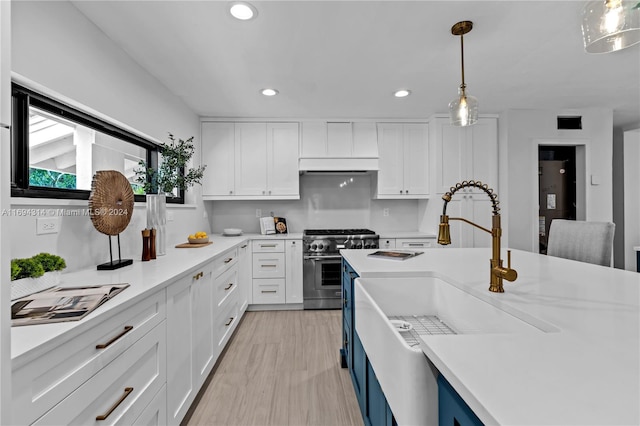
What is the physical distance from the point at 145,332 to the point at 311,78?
2.38m

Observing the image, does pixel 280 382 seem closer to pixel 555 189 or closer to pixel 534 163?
pixel 534 163

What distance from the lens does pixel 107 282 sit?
1418mm

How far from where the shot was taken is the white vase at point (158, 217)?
218 cm

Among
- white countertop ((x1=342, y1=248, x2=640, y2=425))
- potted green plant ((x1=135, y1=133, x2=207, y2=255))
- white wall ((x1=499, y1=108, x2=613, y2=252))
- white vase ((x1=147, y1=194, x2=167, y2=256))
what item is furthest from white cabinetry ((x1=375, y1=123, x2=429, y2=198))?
white countertop ((x1=342, y1=248, x2=640, y2=425))

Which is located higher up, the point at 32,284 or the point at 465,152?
the point at 465,152

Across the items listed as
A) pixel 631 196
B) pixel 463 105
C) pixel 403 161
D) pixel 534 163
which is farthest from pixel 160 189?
pixel 631 196

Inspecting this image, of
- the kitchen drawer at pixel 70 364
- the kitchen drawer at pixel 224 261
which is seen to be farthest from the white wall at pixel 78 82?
the kitchen drawer at pixel 70 364

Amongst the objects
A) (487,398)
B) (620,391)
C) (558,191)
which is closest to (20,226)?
(487,398)

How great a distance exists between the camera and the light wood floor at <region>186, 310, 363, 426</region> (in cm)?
178

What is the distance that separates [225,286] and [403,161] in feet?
8.94

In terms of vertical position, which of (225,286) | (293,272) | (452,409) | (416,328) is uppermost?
(452,409)

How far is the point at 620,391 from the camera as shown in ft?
1.63

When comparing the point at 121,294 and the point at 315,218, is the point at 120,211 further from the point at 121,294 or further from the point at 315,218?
the point at 315,218

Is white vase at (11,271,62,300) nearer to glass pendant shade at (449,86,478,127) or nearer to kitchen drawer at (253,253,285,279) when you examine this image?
kitchen drawer at (253,253,285,279)
